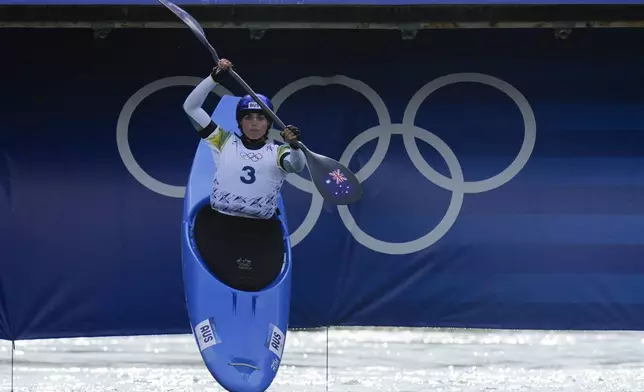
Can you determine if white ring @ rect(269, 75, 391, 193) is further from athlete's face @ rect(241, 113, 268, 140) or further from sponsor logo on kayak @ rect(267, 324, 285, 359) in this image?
sponsor logo on kayak @ rect(267, 324, 285, 359)

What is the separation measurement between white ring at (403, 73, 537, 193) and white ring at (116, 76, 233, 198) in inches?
55.9

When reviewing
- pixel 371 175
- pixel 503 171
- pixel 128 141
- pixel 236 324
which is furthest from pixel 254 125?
pixel 503 171

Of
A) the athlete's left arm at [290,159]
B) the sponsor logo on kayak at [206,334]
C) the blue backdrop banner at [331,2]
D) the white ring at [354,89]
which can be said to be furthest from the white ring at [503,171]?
the sponsor logo on kayak at [206,334]

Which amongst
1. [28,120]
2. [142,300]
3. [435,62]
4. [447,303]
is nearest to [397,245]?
[447,303]

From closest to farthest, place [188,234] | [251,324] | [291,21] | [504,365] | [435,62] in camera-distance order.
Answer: [251,324]
[188,234]
[291,21]
[435,62]
[504,365]

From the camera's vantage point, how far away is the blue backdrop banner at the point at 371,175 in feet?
25.3

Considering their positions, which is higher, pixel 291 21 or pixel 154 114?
pixel 291 21

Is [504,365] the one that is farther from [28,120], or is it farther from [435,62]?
[28,120]

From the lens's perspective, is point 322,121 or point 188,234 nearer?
point 188,234

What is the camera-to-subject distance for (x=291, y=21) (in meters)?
7.31

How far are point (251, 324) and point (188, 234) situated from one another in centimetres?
69

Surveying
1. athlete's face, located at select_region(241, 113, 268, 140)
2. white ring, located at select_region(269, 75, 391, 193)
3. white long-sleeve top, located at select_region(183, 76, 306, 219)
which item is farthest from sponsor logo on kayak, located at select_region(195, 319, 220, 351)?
white ring, located at select_region(269, 75, 391, 193)

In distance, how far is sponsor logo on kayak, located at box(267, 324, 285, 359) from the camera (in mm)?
5939

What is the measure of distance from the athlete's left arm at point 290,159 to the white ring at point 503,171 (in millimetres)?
1746
